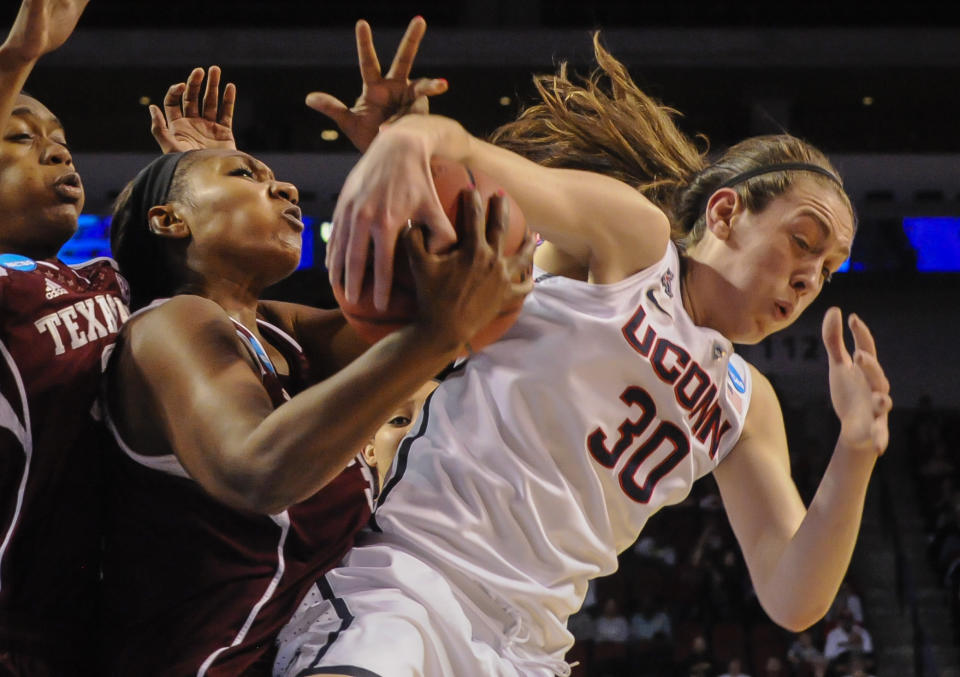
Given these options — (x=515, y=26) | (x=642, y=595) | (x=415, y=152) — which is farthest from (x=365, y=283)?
(x=515, y=26)

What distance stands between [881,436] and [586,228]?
0.86 metres

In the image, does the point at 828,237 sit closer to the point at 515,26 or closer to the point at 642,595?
the point at 642,595

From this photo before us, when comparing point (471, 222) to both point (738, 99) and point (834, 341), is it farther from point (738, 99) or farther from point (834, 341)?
point (738, 99)

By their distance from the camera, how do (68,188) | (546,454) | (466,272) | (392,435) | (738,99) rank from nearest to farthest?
(466,272) → (546,454) → (68,188) → (392,435) → (738,99)

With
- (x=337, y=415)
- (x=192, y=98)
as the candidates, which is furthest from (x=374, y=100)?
(x=192, y=98)

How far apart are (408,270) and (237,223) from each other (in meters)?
0.79

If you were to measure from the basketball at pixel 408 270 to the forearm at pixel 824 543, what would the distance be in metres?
1.07

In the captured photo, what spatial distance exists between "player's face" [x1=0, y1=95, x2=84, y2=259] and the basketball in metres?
1.09

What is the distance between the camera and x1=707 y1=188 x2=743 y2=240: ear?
104 inches

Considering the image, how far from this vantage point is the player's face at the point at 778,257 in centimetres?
254

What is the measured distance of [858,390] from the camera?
2.60 meters

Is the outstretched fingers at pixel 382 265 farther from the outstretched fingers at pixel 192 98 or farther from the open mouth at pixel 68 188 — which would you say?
the outstretched fingers at pixel 192 98

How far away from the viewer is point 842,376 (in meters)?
2.62

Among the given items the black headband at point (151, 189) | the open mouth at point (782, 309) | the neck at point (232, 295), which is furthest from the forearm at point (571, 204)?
the black headband at point (151, 189)
